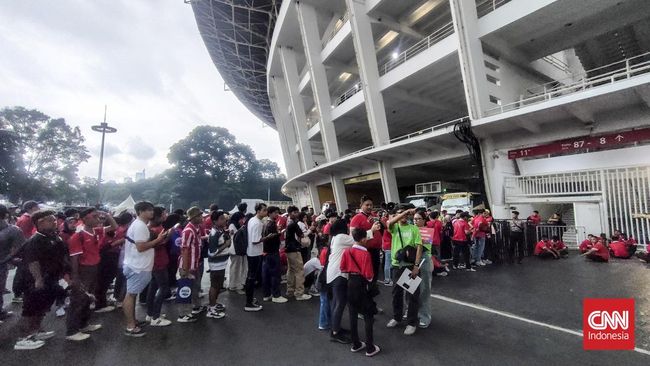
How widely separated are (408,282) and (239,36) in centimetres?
2931

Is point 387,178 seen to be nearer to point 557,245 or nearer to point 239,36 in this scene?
point 557,245

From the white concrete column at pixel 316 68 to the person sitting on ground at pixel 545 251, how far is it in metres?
12.1

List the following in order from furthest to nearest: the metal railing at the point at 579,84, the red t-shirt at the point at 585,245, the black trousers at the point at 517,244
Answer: the red t-shirt at the point at 585,245
the black trousers at the point at 517,244
the metal railing at the point at 579,84

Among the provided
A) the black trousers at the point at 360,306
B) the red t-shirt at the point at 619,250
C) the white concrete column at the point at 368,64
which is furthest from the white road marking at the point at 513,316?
the white concrete column at the point at 368,64

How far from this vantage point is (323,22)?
21.1 metres

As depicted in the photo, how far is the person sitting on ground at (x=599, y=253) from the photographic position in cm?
867

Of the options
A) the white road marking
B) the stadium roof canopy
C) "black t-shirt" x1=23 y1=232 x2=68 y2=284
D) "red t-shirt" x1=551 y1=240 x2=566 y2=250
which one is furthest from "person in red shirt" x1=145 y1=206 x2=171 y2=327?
the stadium roof canopy

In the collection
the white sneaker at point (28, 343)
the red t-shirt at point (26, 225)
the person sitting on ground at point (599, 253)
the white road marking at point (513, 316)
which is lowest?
the white road marking at point (513, 316)

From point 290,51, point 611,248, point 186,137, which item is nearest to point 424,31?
point 290,51

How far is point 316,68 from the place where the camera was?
18.8 metres

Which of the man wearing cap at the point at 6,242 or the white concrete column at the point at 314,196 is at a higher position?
the white concrete column at the point at 314,196

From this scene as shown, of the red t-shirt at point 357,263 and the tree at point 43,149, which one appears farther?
the tree at point 43,149

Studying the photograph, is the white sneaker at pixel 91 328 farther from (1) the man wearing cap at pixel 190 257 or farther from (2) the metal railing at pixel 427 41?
(2) the metal railing at pixel 427 41

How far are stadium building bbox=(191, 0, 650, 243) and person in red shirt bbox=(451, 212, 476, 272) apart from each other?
5216mm
